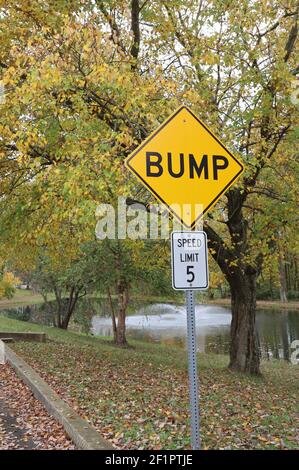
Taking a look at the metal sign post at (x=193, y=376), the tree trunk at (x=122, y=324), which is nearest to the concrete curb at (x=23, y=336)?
the tree trunk at (x=122, y=324)

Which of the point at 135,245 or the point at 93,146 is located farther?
the point at 135,245

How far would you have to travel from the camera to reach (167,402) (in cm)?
784

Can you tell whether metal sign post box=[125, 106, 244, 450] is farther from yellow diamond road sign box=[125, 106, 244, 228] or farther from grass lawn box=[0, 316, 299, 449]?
grass lawn box=[0, 316, 299, 449]

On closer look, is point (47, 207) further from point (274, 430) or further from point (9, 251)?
point (274, 430)

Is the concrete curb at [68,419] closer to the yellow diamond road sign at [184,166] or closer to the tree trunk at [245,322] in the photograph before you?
the yellow diamond road sign at [184,166]

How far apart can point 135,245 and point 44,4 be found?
6.13m

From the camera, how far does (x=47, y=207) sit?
9.92 metres

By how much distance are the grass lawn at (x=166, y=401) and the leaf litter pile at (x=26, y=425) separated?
20.5 inches

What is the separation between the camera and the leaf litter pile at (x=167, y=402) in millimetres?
5762

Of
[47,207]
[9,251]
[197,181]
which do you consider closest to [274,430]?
[197,181]

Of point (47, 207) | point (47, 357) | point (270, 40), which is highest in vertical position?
point (270, 40)

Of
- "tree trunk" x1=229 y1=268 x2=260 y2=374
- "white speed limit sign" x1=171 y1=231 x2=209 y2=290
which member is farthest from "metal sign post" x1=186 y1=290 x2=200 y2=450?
"tree trunk" x1=229 y1=268 x2=260 y2=374

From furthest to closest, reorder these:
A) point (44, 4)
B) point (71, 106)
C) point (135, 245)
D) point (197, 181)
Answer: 1. point (135, 245)
2. point (44, 4)
3. point (71, 106)
4. point (197, 181)

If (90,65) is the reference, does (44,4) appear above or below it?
above
